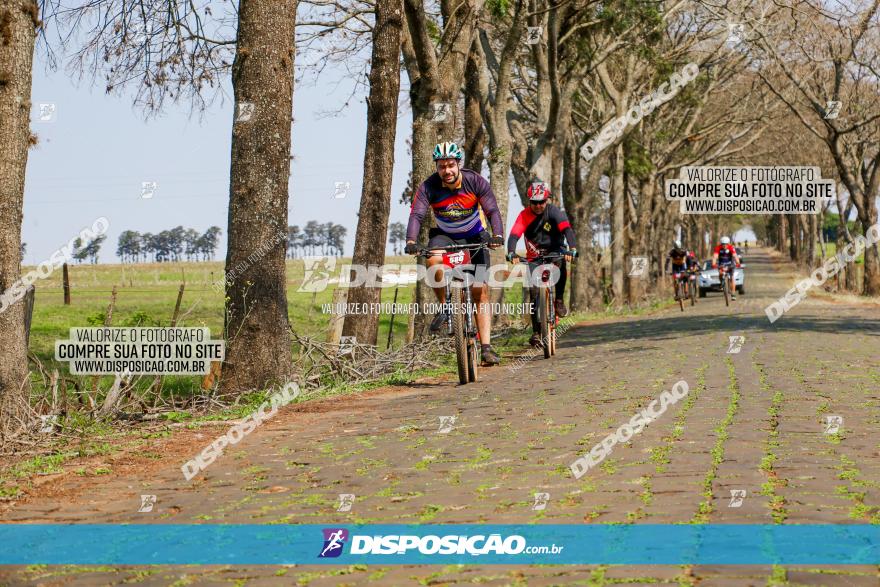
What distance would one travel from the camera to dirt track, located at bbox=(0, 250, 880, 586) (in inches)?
186

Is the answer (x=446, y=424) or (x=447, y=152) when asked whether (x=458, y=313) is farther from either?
(x=446, y=424)

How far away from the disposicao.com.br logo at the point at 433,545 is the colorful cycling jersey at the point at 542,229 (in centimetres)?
957

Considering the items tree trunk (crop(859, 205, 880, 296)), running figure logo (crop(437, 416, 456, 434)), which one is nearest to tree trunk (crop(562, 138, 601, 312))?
tree trunk (crop(859, 205, 880, 296))

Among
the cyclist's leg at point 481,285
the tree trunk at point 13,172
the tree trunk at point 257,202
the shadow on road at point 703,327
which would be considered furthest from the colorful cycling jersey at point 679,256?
the tree trunk at point 13,172

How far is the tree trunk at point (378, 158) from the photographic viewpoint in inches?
586

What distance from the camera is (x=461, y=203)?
11.7m

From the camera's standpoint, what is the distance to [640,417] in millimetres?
8609

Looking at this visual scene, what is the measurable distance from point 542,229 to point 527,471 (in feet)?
27.2

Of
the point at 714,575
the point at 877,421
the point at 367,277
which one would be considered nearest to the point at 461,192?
the point at 367,277

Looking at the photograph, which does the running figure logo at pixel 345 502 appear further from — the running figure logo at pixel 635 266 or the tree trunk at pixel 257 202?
the running figure logo at pixel 635 266

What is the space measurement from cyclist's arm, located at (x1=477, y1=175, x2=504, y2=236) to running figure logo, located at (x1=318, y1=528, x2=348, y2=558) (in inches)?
261

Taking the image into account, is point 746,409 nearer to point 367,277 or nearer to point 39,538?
point 39,538

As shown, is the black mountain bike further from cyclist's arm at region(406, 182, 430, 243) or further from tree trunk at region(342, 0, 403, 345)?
cyclist's arm at region(406, 182, 430, 243)

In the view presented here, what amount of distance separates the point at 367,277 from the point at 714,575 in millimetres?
11119
